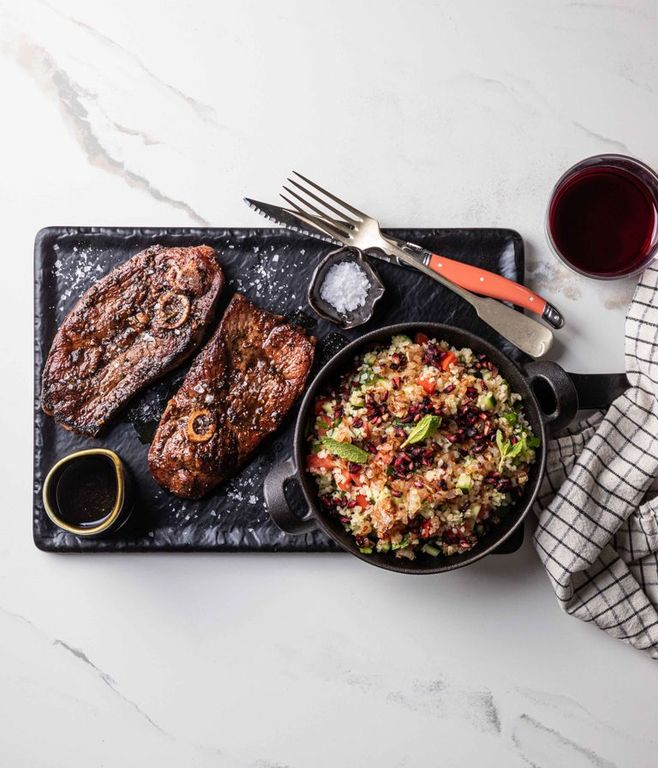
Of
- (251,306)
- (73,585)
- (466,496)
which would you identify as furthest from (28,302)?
(466,496)

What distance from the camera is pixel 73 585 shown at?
139 inches

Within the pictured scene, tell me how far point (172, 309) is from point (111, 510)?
2.89 ft

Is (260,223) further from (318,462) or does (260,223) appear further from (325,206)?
(318,462)

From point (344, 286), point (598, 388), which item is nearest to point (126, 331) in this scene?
point (344, 286)

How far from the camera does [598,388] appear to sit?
3365mm

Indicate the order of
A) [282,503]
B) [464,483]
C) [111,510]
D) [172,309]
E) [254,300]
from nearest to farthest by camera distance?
[464,483] < [282,503] < [111,510] < [172,309] < [254,300]

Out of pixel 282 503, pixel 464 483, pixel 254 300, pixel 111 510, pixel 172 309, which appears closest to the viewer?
pixel 464 483

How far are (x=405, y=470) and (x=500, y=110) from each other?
175cm

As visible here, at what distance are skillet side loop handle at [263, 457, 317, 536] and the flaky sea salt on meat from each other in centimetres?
72

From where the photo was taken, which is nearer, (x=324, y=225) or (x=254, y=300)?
(x=324, y=225)

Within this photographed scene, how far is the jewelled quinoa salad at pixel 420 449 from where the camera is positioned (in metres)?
2.91

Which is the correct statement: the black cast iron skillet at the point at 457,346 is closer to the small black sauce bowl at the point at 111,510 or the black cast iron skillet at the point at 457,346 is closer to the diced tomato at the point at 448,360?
the diced tomato at the point at 448,360

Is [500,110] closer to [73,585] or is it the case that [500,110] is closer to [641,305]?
[641,305]

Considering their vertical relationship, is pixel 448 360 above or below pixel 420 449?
above
